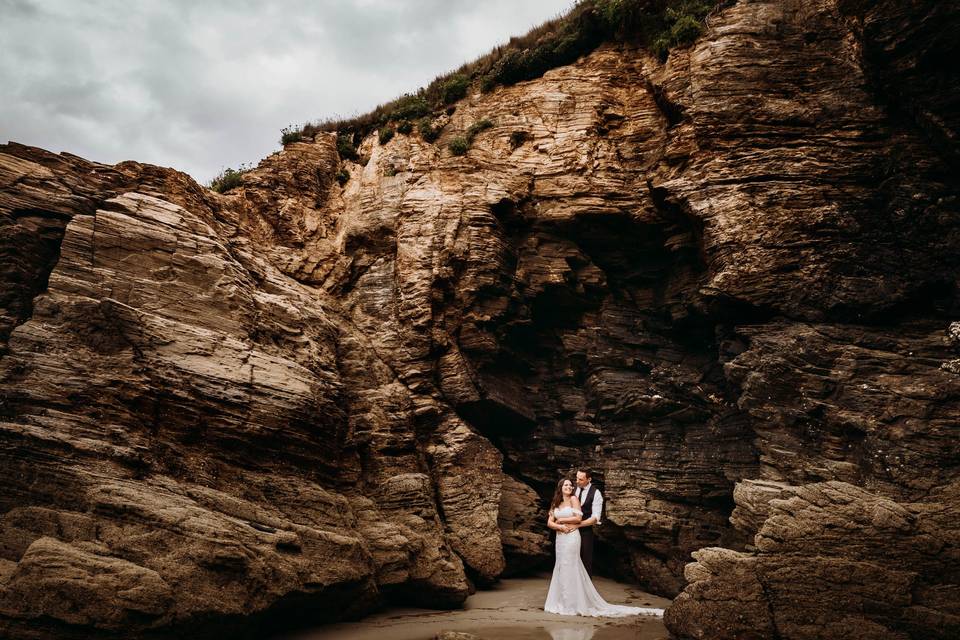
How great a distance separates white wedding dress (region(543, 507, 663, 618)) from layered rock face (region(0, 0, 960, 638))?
1.72 m

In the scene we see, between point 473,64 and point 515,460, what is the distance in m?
14.6

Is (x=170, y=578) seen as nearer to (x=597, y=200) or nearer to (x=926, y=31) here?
(x=597, y=200)

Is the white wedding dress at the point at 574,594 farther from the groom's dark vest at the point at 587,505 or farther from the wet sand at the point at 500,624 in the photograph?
the groom's dark vest at the point at 587,505

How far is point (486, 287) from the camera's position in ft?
53.5

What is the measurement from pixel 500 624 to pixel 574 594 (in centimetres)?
232

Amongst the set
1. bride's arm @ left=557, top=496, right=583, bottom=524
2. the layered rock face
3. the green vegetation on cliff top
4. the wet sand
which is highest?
the green vegetation on cliff top

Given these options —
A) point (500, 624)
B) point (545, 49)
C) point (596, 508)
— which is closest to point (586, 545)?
point (596, 508)

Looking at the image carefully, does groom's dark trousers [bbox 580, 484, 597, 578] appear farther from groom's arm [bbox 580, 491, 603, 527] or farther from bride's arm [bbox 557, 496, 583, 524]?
bride's arm [bbox 557, 496, 583, 524]

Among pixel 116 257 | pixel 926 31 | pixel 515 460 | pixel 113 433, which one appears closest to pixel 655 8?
pixel 926 31

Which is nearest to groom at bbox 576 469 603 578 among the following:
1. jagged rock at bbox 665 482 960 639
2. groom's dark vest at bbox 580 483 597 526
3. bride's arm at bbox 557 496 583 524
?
groom's dark vest at bbox 580 483 597 526

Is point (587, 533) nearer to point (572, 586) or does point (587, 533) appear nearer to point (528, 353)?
point (572, 586)

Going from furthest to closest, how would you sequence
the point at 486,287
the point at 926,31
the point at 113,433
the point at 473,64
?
the point at 473,64
the point at 486,287
the point at 926,31
the point at 113,433

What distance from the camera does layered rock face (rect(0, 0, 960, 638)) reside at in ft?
29.0

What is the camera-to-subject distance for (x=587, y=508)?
14.9 meters
